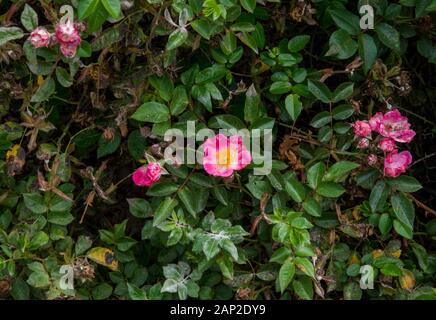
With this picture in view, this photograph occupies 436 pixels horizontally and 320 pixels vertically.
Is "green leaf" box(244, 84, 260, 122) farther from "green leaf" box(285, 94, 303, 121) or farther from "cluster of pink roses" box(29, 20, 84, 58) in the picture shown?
"cluster of pink roses" box(29, 20, 84, 58)

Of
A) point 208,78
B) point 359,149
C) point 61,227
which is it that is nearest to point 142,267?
point 61,227

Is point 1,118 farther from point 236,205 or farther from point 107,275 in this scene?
point 236,205

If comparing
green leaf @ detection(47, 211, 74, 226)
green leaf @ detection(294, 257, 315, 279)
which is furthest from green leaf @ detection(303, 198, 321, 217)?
green leaf @ detection(47, 211, 74, 226)

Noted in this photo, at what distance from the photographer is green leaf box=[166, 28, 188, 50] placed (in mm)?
1395

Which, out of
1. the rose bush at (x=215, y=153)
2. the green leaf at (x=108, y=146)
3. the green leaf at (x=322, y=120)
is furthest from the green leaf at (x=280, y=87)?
the green leaf at (x=108, y=146)

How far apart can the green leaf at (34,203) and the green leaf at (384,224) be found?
0.84 metres

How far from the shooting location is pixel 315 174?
1.55 meters

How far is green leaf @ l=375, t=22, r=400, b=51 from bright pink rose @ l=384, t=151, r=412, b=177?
0.26 meters

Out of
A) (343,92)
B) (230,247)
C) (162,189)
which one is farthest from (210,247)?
(343,92)

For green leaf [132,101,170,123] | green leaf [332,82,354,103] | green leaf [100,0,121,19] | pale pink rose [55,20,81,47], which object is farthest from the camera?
green leaf [332,82,354,103]

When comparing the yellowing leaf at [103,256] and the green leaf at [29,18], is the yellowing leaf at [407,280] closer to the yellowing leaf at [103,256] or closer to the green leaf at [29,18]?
the yellowing leaf at [103,256]

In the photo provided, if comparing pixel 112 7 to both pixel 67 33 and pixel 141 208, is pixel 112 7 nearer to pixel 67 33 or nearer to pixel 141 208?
pixel 67 33

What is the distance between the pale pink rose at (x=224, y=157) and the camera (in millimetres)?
1470
